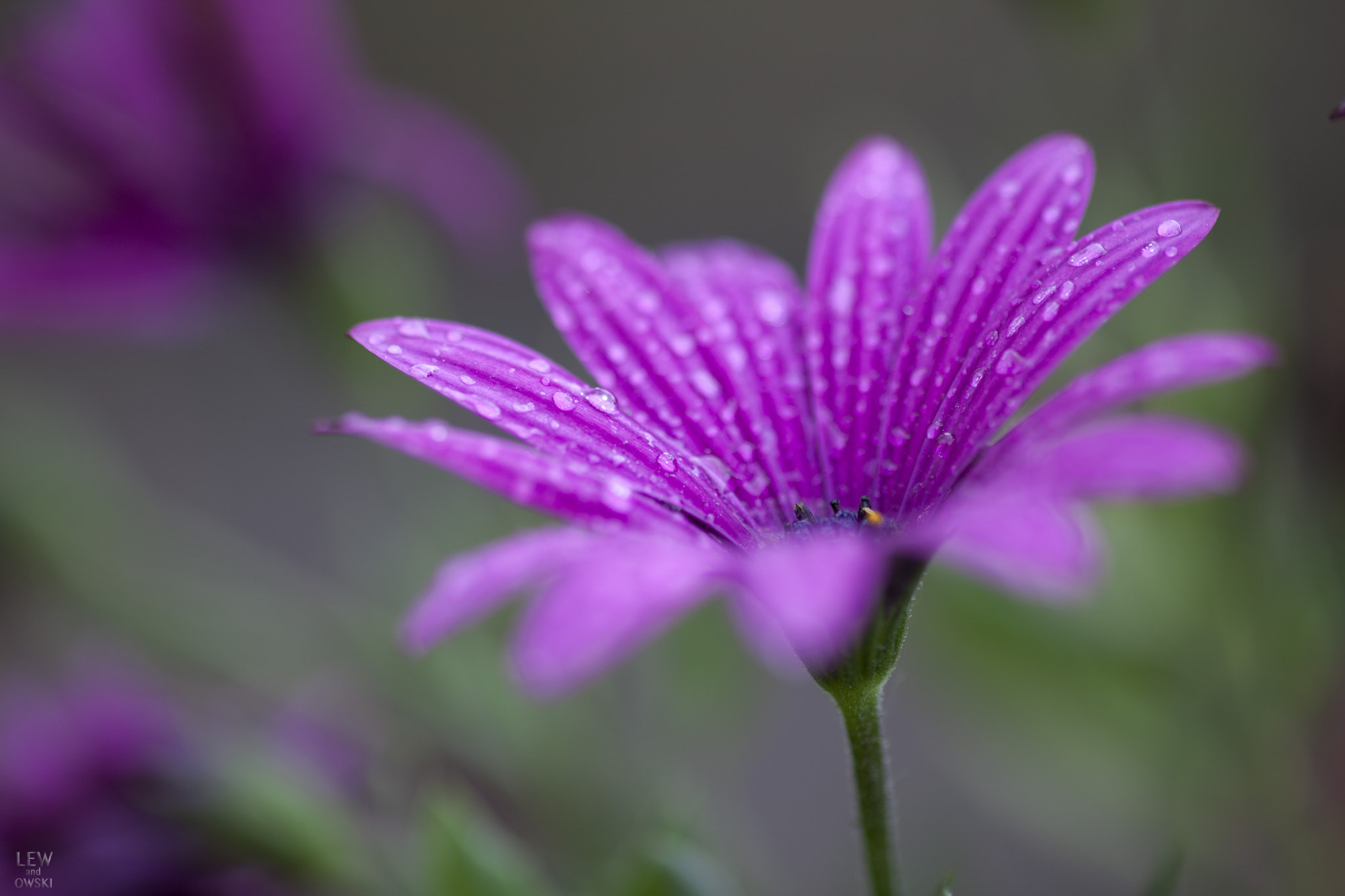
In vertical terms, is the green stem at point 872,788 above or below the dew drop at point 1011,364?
below

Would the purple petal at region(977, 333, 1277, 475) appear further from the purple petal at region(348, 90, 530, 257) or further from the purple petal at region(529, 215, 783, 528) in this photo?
the purple petal at region(348, 90, 530, 257)

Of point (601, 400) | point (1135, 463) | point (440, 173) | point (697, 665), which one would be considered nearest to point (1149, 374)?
point (1135, 463)

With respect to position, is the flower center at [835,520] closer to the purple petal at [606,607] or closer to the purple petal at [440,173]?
the purple petal at [606,607]

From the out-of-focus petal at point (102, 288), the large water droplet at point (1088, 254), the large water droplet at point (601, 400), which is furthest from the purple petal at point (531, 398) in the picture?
the out-of-focus petal at point (102, 288)

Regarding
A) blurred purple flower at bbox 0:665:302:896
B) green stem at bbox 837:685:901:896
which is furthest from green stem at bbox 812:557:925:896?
blurred purple flower at bbox 0:665:302:896

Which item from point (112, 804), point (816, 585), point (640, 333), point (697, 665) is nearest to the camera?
point (816, 585)

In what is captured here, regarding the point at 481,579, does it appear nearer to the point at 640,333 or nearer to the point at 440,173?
the point at 640,333

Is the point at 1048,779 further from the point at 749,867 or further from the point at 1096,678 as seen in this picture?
the point at 749,867
